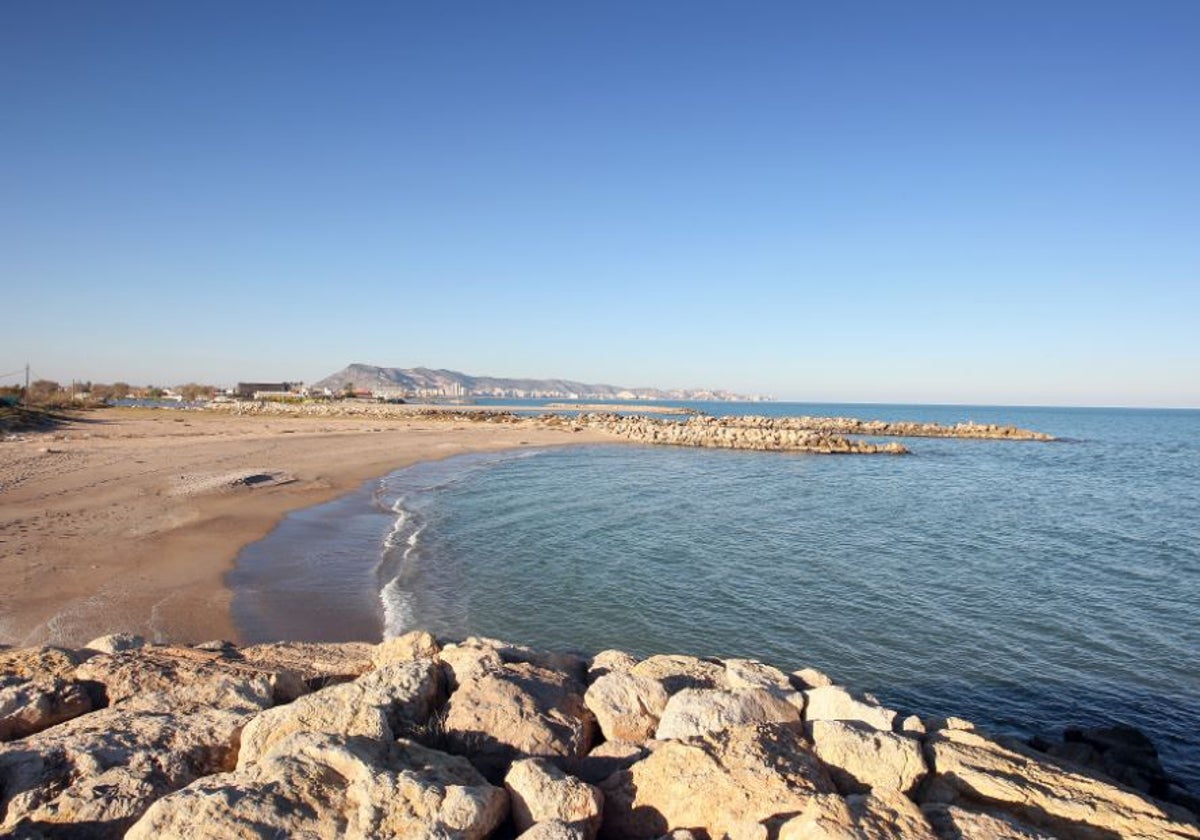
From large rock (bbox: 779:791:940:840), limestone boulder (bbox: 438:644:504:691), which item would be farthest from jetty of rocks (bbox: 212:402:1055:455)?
large rock (bbox: 779:791:940:840)

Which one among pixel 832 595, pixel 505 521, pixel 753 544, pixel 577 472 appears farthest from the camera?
pixel 577 472

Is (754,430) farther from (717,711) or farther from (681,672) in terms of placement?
(717,711)

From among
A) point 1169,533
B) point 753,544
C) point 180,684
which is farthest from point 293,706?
point 1169,533

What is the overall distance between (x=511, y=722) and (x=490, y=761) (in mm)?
389

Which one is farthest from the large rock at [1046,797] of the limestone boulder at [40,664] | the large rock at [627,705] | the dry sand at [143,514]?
the dry sand at [143,514]

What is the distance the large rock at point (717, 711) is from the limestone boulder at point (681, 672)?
0.75 metres

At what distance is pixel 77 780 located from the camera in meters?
4.86

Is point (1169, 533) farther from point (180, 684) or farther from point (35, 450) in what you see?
point (35, 450)

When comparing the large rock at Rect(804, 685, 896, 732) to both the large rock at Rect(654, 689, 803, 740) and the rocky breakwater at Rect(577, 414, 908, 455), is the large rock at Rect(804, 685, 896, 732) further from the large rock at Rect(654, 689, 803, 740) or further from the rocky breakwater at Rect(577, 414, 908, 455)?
the rocky breakwater at Rect(577, 414, 908, 455)

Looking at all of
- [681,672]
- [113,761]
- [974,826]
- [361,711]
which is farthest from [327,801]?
[681,672]

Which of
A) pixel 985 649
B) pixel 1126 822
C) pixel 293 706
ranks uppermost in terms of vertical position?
pixel 293 706

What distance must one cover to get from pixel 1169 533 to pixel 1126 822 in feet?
85.4

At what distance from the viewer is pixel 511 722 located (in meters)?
Answer: 6.05

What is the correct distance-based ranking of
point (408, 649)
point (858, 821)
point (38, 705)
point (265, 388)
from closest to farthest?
point (858, 821)
point (38, 705)
point (408, 649)
point (265, 388)
